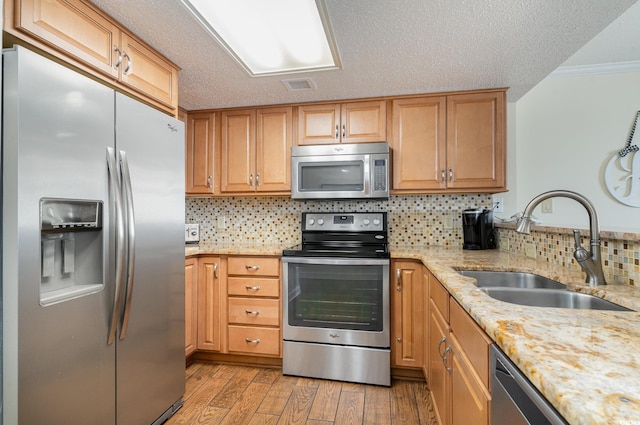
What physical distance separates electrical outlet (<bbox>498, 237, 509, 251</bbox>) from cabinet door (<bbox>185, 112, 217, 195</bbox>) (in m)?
2.37

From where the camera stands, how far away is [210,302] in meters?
2.39

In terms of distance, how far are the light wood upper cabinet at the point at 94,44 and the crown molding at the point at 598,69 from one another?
3.24 metres

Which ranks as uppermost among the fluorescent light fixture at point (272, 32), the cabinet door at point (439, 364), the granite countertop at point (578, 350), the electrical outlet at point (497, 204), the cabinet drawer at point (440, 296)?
the fluorescent light fixture at point (272, 32)

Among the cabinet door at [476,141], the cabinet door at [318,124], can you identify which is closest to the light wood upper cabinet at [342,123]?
the cabinet door at [318,124]

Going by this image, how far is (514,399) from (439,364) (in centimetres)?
97

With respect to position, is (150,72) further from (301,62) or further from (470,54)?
(470,54)

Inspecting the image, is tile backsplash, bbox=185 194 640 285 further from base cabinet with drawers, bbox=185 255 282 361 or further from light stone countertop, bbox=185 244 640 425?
light stone countertop, bbox=185 244 640 425

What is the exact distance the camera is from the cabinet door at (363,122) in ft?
8.14

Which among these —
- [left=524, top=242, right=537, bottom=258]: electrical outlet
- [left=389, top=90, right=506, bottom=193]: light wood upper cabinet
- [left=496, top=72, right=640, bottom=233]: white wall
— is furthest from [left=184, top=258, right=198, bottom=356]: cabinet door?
[left=496, top=72, right=640, bottom=233]: white wall

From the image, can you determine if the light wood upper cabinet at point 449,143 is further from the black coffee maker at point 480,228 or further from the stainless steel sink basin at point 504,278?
the stainless steel sink basin at point 504,278

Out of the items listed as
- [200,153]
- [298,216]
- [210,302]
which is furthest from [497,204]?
[200,153]

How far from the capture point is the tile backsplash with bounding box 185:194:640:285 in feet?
8.69

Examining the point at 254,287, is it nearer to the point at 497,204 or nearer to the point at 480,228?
the point at 480,228

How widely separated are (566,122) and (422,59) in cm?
189
